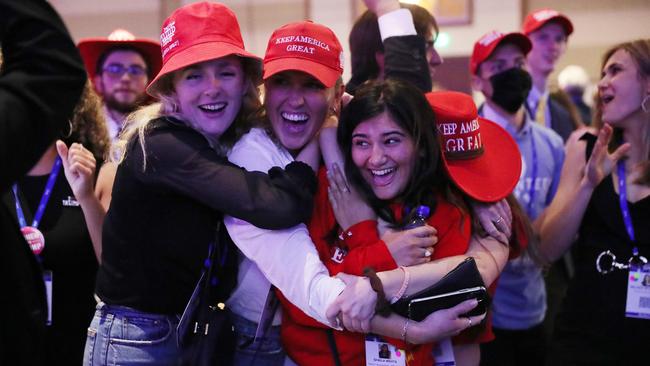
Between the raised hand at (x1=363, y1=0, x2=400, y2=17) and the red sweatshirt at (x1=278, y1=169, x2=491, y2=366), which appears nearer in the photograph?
the red sweatshirt at (x1=278, y1=169, x2=491, y2=366)

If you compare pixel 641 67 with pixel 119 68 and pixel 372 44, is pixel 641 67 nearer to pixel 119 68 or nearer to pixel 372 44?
pixel 372 44

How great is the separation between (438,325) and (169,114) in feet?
3.23

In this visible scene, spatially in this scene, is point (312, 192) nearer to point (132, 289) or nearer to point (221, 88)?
point (221, 88)

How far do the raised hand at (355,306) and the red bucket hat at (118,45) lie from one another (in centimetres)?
252

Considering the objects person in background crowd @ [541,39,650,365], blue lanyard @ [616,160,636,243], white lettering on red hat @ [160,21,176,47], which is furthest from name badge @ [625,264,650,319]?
white lettering on red hat @ [160,21,176,47]

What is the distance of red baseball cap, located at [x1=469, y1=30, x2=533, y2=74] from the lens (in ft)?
11.3

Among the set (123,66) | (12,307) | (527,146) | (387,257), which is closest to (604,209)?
(527,146)

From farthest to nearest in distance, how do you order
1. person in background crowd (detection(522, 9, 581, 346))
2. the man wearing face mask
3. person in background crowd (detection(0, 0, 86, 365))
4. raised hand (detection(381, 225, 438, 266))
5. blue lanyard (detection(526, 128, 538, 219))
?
person in background crowd (detection(522, 9, 581, 346)) → blue lanyard (detection(526, 128, 538, 219)) → the man wearing face mask → raised hand (detection(381, 225, 438, 266)) → person in background crowd (detection(0, 0, 86, 365))

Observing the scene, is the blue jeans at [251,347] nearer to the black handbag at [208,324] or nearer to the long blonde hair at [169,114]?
the black handbag at [208,324]

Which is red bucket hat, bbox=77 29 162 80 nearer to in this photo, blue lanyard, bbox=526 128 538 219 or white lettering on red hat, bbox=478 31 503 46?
white lettering on red hat, bbox=478 31 503 46

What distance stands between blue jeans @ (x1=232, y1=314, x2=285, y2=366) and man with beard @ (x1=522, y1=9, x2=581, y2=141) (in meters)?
2.67

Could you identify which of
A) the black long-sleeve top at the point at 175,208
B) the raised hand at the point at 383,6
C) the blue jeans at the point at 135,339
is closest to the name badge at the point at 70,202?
the black long-sleeve top at the point at 175,208

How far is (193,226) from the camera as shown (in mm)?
1911

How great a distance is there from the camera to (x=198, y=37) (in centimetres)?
195
